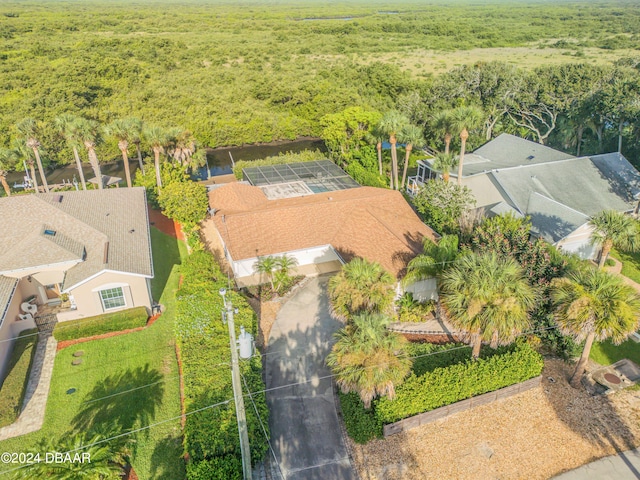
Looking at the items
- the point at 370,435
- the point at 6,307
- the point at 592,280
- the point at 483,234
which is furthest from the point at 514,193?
the point at 6,307

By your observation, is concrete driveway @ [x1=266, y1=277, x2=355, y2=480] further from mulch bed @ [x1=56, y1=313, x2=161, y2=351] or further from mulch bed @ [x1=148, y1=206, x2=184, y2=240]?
mulch bed @ [x1=148, y1=206, x2=184, y2=240]

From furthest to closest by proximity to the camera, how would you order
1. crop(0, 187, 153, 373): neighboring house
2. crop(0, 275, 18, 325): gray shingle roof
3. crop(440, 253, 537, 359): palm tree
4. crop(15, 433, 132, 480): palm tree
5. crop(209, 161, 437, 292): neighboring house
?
1. crop(209, 161, 437, 292): neighboring house
2. crop(0, 187, 153, 373): neighboring house
3. crop(0, 275, 18, 325): gray shingle roof
4. crop(440, 253, 537, 359): palm tree
5. crop(15, 433, 132, 480): palm tree

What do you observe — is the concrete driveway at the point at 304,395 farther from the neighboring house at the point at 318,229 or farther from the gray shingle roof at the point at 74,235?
the gray shingle roof at the point at 74,235

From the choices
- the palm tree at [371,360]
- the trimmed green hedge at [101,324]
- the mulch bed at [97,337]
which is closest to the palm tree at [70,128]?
the trimmed green hedge at [101,324]

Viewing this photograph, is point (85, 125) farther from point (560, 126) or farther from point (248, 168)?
point (560, 126)

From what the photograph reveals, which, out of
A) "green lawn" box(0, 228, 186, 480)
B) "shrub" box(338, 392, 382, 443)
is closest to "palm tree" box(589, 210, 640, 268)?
"shrub" box(338, 392, 382, 443)

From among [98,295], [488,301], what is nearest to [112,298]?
[98,295]

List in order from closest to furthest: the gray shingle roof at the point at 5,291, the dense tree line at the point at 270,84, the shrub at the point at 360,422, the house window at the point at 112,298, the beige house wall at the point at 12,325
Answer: the shrub at the point at 360,422 < the beige house wall at the point at 12,325 < the gray shingle roof at the point at 5,291 < the house window at the point at 112,298 < the dense tree line at the point at 270,84
